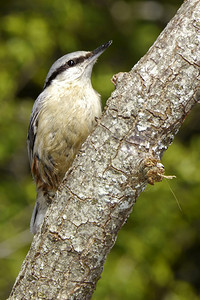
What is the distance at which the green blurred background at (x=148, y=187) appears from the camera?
469cm

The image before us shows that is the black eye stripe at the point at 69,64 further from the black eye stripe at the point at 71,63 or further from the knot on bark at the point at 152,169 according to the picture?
the knot on bark at the point at 152,169

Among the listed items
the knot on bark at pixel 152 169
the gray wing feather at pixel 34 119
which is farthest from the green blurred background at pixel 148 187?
the knot on bark at pixel 152 169

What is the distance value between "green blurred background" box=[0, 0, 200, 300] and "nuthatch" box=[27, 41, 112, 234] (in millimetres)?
1315

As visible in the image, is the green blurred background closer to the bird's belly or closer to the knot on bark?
the bird's belly

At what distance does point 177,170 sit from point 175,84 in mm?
2459

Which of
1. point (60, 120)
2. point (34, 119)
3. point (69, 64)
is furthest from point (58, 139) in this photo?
point (69, 64)

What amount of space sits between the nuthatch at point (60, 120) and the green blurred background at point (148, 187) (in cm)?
131

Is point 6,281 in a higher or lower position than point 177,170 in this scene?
lower

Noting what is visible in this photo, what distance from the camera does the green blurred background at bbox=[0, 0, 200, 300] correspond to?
185 inches

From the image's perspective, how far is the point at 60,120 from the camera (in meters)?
3.22

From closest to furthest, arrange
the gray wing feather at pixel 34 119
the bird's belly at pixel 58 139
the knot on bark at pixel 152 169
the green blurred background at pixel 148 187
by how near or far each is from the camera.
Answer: the knot on bark at pixel 152 169
the bird's belly at pixel 58 139
the gray wing feather at pixel 34 119
the green blurred background at pixel 148 187

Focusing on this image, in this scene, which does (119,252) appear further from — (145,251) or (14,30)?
(14,30)

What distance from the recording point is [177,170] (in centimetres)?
472

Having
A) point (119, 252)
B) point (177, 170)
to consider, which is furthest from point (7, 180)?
point (177, 170)
